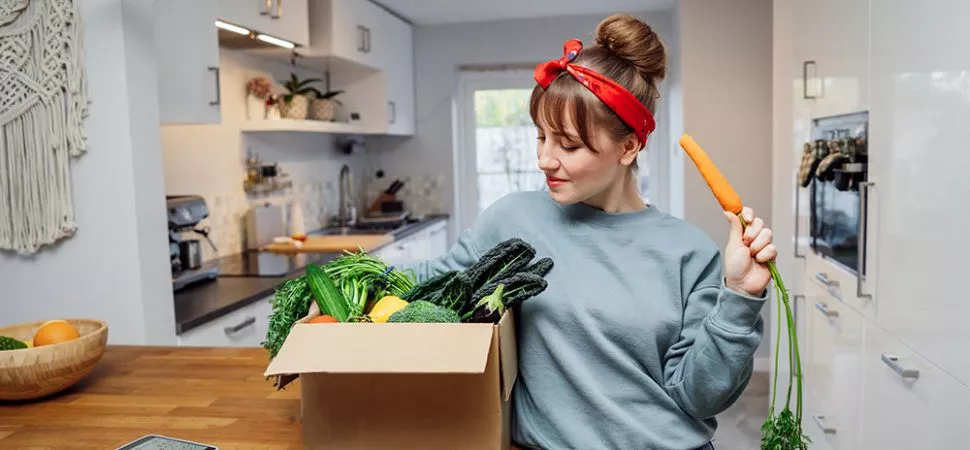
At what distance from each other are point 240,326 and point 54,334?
1.14 metres

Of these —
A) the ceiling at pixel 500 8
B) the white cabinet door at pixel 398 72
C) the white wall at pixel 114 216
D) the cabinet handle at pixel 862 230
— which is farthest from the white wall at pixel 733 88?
the white wall at pixel 114 216

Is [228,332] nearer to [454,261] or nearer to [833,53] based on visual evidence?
[454,261]

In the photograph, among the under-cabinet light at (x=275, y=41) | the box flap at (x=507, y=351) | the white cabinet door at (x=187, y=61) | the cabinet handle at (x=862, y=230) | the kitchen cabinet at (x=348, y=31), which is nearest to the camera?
the box flap at (x=507, y=351)

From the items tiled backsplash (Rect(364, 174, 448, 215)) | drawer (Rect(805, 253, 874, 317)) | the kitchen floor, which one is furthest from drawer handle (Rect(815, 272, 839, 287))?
tiled backsplash (Rect(364, 174, 448, 215))

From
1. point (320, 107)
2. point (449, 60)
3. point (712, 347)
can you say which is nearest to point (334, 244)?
point (320, 107)

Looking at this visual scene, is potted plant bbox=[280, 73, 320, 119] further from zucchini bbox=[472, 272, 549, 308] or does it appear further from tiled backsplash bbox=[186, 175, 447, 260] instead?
zucchini bbox=[472, 272, 549, 308]

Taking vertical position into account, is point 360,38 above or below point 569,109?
above

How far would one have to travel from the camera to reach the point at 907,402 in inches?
71.4

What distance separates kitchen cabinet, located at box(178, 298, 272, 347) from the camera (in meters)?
2.49

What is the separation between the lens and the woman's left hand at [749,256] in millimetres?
1074

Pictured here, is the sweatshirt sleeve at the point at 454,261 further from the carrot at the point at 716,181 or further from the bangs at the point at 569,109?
the carrot at the point at 716,181

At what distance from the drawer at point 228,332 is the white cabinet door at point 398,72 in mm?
2554

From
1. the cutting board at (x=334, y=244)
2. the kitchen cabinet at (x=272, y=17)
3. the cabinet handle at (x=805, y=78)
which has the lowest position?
the cutting board at (x=334, y=244)

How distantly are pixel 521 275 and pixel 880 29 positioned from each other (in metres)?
1.41
